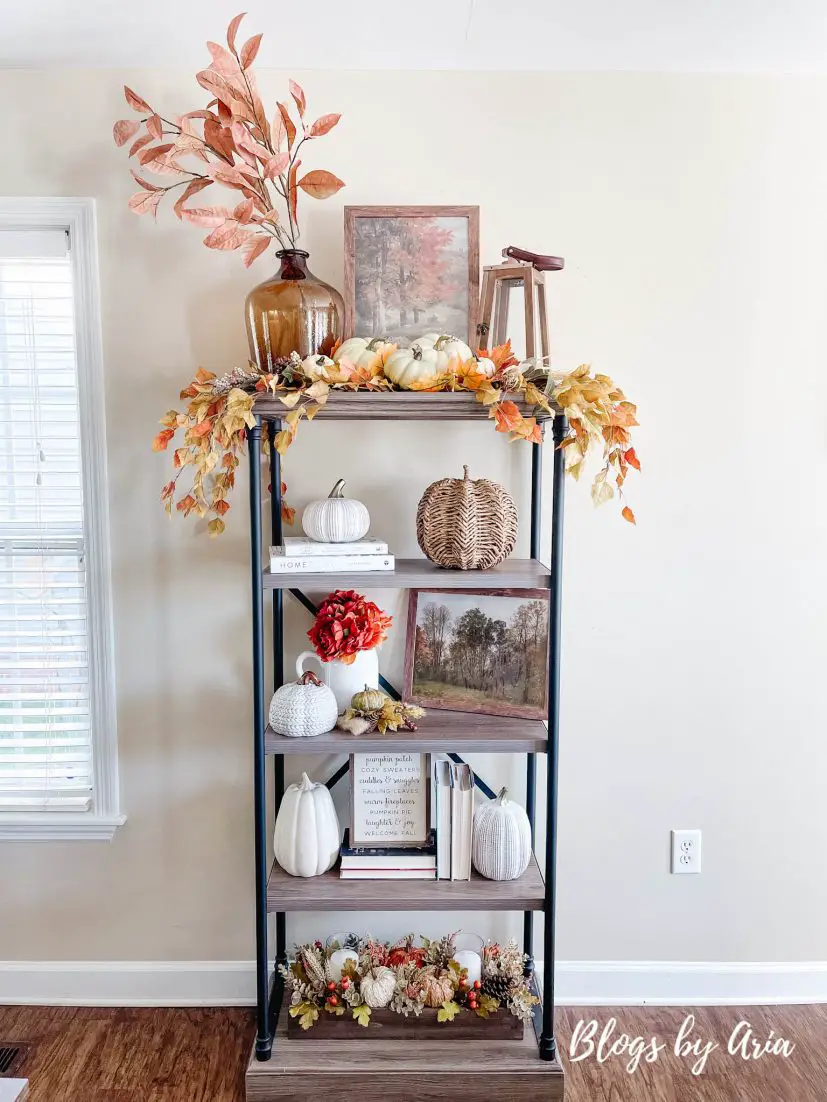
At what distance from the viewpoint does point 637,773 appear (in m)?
2.04

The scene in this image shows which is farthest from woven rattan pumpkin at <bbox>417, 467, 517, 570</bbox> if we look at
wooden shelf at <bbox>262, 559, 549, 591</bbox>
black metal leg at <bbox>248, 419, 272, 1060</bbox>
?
black metal leg at <bbox>248, 419, 272, 1060</bbox>

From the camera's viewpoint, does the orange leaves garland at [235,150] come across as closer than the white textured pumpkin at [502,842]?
Yes

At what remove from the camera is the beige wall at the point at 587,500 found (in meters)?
1.88

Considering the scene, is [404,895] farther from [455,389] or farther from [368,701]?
[455,389]

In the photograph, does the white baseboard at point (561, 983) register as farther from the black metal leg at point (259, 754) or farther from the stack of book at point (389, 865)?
the stack of book at point (389, 865)

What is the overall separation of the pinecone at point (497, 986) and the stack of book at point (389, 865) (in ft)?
0.93

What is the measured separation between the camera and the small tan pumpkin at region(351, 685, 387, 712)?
177 centimetres

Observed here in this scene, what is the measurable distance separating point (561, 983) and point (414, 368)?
1589mm

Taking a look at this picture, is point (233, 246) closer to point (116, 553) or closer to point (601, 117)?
point (116, 553)

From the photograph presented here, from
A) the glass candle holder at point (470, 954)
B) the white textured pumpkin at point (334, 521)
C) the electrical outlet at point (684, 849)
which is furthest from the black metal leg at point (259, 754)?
the electrical outlet at point (684, 849)

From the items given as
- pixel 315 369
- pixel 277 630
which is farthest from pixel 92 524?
pixel 315 369

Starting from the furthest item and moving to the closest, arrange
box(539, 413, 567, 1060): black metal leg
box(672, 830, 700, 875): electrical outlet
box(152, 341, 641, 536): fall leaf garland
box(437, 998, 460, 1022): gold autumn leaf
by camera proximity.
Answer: box(672, 830, 700, 875): electrical outlet, box(437, 998, 460, 1022): gold autumn leaf, box(539, 413, 567, 1060): black metal leg, box(152, 341, 641, 536): fall leaf garland

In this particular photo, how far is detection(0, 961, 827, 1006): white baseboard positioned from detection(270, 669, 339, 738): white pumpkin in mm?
759

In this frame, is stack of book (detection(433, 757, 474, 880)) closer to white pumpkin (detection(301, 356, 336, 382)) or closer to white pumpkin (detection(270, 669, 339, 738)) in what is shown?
white pumpkin (detection(270, 669, 339, 738))
